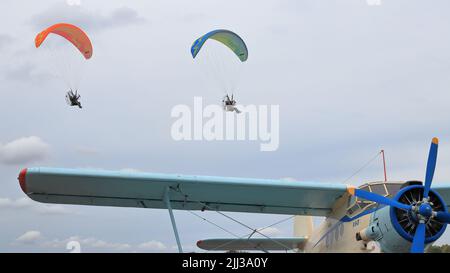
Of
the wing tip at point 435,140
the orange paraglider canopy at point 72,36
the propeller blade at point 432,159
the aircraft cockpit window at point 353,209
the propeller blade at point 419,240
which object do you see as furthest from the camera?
the orange paraglider canopy at point 72,36

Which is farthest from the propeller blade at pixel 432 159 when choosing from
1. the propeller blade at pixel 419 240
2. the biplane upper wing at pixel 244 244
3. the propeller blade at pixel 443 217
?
A: the biplane upper wing at pixel 244 244

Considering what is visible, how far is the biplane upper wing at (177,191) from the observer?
46.1 ft

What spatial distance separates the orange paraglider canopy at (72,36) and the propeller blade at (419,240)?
1449 cm

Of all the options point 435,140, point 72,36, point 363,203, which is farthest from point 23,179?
point 435,140

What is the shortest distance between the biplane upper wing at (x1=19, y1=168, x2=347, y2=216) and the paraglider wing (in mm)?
6294

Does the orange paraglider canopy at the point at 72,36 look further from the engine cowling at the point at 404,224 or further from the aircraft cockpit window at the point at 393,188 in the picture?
the engine cowling at the point at 404,224

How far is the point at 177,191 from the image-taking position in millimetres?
14875

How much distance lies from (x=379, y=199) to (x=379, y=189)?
0.95 metres

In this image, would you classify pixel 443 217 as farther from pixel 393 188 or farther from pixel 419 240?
pixel 393 188

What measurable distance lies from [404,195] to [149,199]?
684cm

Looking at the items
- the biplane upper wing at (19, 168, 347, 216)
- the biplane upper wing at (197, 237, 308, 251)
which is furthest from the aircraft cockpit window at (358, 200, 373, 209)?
the biplane upper wing at (197, 237, 308, 251)

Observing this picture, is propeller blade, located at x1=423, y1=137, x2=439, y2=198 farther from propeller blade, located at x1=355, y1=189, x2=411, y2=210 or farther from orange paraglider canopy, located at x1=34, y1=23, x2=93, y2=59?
orange paraglider canopy, located at x1=34, y1=23, x2=93, y2=59

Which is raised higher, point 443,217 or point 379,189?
point 379,189
